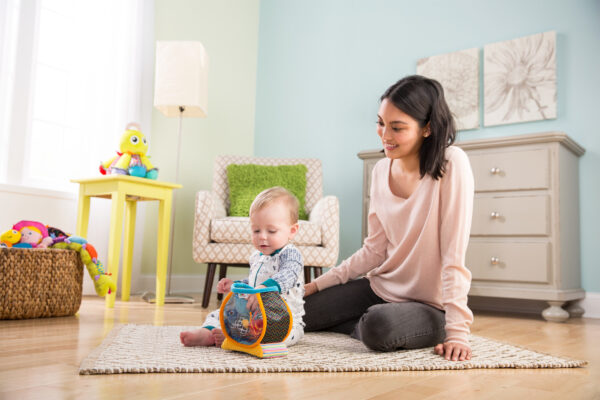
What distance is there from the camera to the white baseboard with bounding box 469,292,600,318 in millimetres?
2639

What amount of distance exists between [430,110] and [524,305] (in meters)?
1.97

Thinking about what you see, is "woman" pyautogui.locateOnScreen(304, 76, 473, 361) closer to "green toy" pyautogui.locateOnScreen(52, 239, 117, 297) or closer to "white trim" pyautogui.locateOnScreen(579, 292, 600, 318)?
"green toy" pyautogui.locateOnScreen(52, 239, 117, 297)

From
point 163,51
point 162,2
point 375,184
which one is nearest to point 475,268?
point 375,184

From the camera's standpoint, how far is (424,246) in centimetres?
138

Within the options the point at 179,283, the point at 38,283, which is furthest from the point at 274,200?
the point at 179,283

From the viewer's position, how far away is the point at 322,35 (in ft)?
12.8

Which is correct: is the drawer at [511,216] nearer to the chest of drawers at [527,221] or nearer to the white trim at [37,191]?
the chest of drawers at [527,221]

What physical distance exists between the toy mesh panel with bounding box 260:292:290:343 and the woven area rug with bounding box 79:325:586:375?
2.1 inches

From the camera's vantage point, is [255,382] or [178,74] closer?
[255,382]

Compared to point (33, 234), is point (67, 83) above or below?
above

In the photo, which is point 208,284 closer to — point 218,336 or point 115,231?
point 115,231

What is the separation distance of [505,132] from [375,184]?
1737mm

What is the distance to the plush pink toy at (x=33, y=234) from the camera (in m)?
1.94

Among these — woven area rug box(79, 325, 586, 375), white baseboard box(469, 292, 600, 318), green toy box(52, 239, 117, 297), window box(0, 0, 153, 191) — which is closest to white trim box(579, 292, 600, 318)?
white baseboard box(469, 292, 600, 318)
